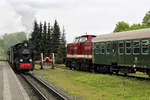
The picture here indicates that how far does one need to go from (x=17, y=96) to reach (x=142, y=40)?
32.2 feet

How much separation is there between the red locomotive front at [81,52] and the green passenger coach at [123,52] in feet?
4.37

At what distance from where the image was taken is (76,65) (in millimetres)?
27250

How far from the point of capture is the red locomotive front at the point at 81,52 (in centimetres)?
2442

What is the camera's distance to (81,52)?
84.6ft

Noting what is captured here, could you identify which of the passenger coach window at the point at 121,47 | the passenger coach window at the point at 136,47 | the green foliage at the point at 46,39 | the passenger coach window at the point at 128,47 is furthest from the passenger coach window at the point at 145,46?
the green foliage at the point at 46,39

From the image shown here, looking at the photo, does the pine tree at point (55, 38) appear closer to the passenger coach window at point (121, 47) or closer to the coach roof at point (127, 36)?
the coach roof at point (127, 36)

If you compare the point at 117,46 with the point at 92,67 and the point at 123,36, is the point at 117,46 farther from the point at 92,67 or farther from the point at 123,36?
the point at 92,67

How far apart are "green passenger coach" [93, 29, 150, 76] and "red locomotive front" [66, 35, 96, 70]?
4.37 ft

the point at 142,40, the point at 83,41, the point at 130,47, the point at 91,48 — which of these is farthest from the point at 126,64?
the point at 83,41

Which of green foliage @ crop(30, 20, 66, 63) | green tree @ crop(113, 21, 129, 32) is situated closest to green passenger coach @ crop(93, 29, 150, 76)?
green foliage @ crop(30, 20, 66, 63)

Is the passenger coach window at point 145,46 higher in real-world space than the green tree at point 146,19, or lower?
lower

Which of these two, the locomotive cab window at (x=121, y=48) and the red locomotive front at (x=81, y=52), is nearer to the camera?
the locomotive cab window at (x=121, y=48)

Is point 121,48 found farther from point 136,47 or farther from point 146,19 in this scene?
point 146,19

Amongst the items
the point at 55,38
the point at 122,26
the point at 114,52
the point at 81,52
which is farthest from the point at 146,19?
the point at 114,52
